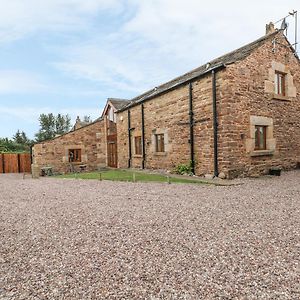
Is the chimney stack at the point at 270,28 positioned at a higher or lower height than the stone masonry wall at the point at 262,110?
higher

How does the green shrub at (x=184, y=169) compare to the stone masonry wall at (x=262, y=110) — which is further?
the green shrub at (x=184, y=169)

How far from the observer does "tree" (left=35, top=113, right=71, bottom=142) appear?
44.7 m

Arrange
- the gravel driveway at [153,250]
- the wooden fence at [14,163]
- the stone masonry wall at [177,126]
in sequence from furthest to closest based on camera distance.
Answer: the wooden fence at [14,163] < the stone masonry wall at [177,126] < the gravel driveway at [153,250]

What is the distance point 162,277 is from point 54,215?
332 centimetres

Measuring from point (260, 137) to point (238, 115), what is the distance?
6.13 ft

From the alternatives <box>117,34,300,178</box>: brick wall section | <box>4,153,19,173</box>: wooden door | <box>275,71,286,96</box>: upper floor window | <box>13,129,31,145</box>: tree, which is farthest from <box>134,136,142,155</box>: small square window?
<box>13,129,31,145</box>: tree

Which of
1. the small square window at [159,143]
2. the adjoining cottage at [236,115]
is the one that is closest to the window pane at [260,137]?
the adjoining cottage at [236,115]

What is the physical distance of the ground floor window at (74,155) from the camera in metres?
17.9

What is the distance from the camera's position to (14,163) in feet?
70.8

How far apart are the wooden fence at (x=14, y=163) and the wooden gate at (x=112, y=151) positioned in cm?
796

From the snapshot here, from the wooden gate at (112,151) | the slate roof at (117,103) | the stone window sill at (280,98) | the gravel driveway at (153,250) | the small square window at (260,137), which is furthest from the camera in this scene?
the slate roof at (117,103)

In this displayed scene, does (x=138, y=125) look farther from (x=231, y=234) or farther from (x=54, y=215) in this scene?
(x=231, y=234)

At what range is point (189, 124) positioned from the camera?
36.1 feet

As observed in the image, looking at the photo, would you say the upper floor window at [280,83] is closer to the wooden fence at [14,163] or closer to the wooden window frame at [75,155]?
the wooden window frame at [75,155]
